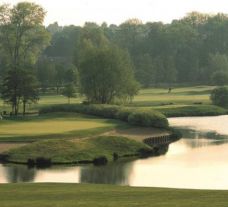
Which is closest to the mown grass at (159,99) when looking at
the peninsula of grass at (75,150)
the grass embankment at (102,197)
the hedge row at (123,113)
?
the hedge row at (123,113)

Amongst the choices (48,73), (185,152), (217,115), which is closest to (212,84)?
(48,73)

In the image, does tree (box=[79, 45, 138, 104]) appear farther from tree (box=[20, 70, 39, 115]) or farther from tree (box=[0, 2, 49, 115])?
tree (box=[0, 2, 49, 115])

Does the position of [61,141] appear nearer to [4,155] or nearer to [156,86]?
[4,155]

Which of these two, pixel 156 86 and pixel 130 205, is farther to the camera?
pixel 156 86

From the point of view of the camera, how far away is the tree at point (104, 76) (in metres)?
116

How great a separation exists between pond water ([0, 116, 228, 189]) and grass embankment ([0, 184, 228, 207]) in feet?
35.5

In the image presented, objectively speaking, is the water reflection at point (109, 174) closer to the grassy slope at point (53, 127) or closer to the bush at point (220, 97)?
the grassy slope at point (53, 127)

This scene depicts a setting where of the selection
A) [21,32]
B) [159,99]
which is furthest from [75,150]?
[21,32]

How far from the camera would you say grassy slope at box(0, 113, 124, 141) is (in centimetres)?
7342

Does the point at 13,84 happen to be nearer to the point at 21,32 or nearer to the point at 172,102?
the point at 172,102

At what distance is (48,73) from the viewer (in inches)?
6073

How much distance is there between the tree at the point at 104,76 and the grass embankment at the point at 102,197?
242 feet

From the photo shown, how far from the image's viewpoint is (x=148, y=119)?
88000 mm

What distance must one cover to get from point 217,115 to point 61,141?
5876 cm
